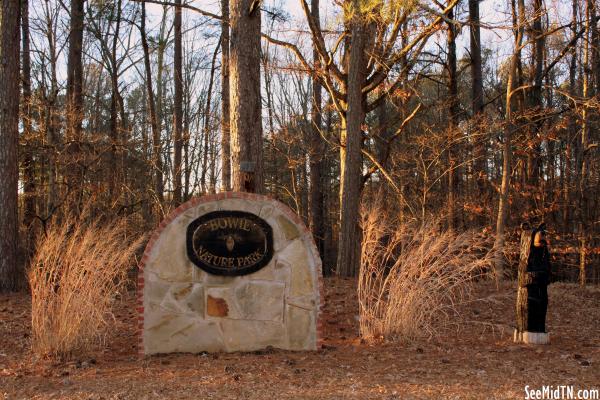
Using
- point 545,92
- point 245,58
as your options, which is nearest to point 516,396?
point 245,58

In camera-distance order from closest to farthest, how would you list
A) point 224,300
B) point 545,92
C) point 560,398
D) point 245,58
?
1. point 560,398
2. point 224,300
3. point 245,58
4. point 545,92

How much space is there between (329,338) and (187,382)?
2.19 metres

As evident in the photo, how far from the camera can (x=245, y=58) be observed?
7.71 m

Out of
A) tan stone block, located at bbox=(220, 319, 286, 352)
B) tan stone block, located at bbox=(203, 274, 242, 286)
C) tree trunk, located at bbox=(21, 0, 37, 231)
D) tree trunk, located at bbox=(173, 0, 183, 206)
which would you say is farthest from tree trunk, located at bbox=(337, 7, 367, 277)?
tree trunk, located at bbox=(21, 0, 37, 231)

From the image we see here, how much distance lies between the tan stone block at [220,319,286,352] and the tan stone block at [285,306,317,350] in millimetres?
83

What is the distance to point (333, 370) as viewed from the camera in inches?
203

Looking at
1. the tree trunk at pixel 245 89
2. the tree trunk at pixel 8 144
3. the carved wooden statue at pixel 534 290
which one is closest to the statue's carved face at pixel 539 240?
the carved wooden statue at pixel 534 290

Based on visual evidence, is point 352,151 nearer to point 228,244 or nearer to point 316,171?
point 228,244

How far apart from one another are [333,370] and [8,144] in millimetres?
7913

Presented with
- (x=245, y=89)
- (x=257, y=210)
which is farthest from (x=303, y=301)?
(x=245, y=89)

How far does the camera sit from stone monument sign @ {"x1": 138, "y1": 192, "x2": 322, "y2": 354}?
5777 millimetres

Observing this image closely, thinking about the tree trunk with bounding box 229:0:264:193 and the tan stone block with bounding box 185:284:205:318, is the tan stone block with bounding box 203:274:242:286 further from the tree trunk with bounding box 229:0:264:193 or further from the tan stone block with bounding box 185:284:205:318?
the tree trunk with bounding box 229:0:264:193

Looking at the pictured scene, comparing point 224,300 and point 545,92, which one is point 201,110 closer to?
point 545,92

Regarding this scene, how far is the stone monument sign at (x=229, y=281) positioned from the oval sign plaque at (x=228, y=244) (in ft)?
0.03
